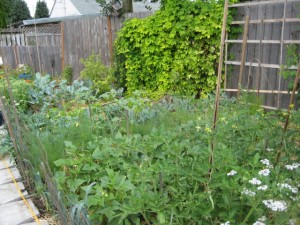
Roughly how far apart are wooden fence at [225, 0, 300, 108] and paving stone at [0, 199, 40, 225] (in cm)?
332

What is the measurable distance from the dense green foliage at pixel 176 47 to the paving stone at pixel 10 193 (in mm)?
3351

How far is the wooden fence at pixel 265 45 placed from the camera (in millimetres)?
4434

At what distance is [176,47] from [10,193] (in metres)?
4.01

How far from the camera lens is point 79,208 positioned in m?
1.52

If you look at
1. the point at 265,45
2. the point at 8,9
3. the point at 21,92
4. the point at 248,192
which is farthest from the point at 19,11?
the point at 248,192

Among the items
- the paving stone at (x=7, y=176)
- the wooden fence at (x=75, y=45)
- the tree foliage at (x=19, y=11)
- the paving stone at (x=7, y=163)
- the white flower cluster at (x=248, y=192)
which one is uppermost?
the tree foliage at (x=19, y=11)

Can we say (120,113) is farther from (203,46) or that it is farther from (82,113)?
(203,46)

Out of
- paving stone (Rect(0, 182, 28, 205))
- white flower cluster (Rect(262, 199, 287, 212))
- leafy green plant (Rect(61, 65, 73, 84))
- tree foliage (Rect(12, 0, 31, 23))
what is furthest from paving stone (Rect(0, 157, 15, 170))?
tree foliage (Rect(12, 0, 31, 23))

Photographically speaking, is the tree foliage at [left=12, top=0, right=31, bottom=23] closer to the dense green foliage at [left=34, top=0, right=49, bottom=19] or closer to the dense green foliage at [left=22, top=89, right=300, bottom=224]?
the dense green foliage at [left=34, top=0, right=49, bottom=19]

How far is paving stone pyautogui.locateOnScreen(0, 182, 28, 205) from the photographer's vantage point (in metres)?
2.33

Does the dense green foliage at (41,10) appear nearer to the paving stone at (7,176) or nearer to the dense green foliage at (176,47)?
the dense green foliage at (176,47)

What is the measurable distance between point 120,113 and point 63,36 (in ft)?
20.1

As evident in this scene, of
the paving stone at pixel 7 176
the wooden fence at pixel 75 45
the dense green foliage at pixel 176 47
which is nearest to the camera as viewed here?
the paving stone at pixel 7 176

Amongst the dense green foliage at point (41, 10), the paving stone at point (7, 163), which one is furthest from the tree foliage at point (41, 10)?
the paving stone at point (7, 163)
